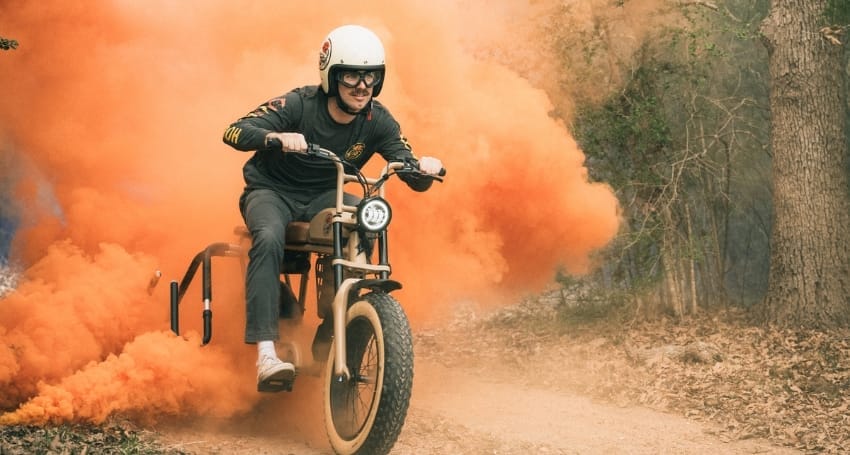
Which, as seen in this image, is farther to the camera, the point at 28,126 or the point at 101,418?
the point at 28,126

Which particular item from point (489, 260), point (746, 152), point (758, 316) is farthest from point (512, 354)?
point (746, 152)

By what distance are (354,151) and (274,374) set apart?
163cm

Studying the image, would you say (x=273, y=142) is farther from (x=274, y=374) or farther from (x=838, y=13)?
(x=838, y=13)

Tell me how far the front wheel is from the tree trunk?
559 centimetres

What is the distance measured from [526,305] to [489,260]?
4.35 meters

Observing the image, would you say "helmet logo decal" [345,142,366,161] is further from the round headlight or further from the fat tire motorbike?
the round headlight

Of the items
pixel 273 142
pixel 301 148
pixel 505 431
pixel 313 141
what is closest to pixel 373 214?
pixel 301 148

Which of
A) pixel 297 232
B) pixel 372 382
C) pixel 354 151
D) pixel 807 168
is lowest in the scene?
pixel 372 382

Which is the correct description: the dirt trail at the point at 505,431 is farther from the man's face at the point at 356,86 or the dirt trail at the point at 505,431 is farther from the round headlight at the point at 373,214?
the man's face at the point at 356,86

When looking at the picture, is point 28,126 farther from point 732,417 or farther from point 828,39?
point 828,39

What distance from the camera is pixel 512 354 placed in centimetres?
989

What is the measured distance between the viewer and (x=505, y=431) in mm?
6410

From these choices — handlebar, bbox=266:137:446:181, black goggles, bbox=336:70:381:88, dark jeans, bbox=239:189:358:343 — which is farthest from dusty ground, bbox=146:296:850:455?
black goggles, bbox=336:70:381:88

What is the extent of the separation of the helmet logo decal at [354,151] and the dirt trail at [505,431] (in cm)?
157
